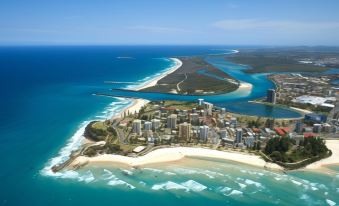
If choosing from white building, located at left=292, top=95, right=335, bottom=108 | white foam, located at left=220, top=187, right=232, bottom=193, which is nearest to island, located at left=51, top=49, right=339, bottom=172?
white building, located at left=292, top=95, right=335, bottom=108

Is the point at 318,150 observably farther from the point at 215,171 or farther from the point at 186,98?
the point at 186,98

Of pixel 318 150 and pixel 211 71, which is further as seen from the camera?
pixel 211 71

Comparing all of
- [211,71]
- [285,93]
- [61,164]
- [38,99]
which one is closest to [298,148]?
[61,164]

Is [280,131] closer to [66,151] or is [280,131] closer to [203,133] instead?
[203,133]

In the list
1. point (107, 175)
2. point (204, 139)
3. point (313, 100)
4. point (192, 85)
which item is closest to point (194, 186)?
point (107, 175)

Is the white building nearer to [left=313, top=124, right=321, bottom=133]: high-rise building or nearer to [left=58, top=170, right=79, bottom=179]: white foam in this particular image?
[left=313, top=124, right=321, bottom=133]: high-rise building
